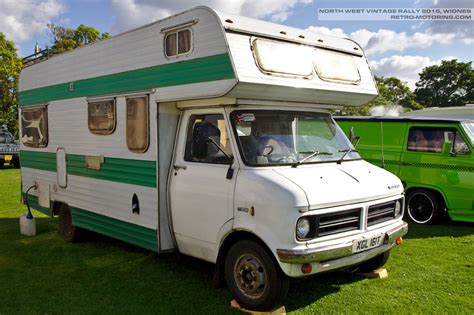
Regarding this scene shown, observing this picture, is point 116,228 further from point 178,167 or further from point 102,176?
point 178,167

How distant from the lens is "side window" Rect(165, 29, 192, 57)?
504 cm

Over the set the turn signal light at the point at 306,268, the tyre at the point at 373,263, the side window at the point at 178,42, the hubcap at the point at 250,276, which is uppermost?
the side window at the point at 178,42

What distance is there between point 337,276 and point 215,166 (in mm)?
2110

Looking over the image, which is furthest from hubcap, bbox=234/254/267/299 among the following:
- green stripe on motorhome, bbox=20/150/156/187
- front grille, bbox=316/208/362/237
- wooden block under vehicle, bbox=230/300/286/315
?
green stripe on motorhome, bbox=20/150/156/187

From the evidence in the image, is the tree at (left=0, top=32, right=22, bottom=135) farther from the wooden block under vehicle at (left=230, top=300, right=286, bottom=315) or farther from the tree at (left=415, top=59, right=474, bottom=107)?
the tree at (left=415, top=59, right=474, bottom=107)

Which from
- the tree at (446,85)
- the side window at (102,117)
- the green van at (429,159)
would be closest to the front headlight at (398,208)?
the green van at (429,159)

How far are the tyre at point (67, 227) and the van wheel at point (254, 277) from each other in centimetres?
355

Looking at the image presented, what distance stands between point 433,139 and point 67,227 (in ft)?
22.6

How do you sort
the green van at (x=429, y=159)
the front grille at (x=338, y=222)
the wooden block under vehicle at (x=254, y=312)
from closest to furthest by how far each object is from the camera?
the front grille at (x=338, y=222) < the wooden block under vehicle at (x=254, y=312) < the green van at (x=429, y=159)

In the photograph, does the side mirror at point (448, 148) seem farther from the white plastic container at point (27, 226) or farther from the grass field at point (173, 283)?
the white plastic container at point (27, 226)

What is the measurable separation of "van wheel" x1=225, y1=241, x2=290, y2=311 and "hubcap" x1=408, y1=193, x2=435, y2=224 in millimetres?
5554

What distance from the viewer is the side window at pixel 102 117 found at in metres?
6.29

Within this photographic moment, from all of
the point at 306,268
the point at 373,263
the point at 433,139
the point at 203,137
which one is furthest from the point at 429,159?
the point at 306,268

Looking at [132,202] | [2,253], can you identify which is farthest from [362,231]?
[2,253]
